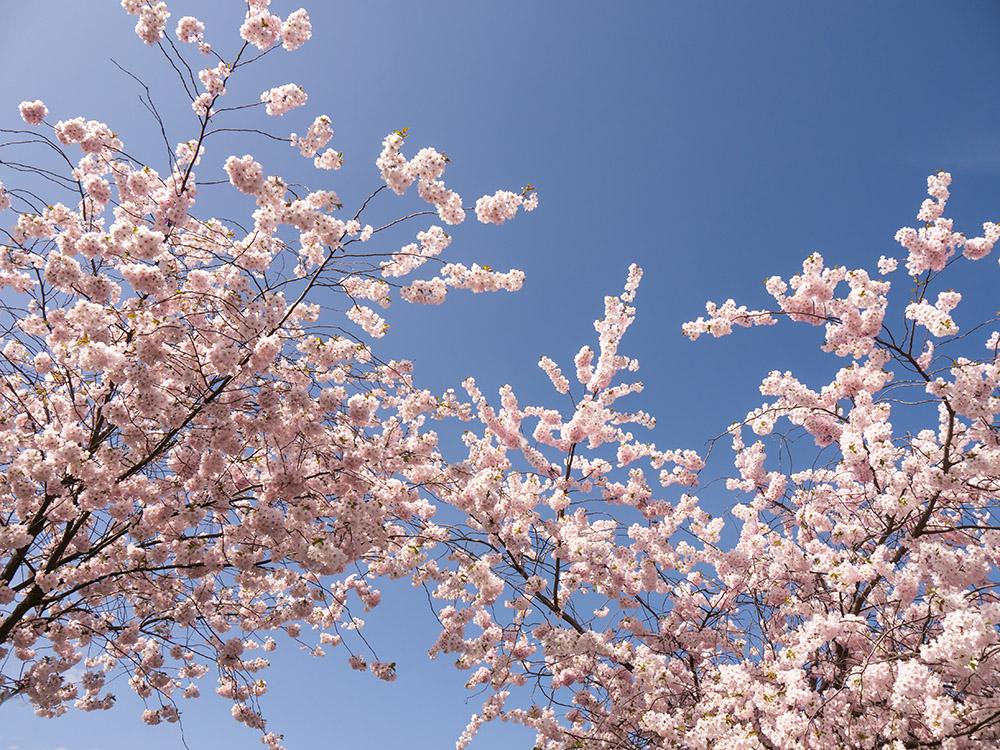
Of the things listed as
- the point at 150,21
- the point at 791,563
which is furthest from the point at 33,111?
the point at 791,563

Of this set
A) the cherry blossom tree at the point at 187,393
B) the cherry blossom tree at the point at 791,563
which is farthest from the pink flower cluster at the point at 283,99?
the cherry blossom tree at the point at 791,563

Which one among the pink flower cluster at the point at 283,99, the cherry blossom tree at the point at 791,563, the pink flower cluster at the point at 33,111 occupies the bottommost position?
the cherry blossom tree at the point at 791,563

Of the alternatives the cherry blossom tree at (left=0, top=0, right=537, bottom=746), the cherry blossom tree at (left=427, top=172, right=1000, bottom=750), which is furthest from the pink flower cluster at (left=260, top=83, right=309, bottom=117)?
the cherry blossom tree at (left=427, top=172, right=1000, bottom=750)

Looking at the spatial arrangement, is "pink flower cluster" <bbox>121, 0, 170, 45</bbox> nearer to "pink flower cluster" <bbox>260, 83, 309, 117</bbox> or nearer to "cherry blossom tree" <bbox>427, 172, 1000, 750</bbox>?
"pink flower cluster" <bbox>260, 83, 309, 117</bbox>

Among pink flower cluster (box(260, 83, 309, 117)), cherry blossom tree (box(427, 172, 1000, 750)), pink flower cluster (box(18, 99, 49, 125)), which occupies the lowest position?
cherry blossom tree (box(427, 172, 1000, 750))

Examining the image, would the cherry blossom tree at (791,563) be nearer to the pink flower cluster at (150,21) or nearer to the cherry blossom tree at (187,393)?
the cherry blossom tree at (187,393)

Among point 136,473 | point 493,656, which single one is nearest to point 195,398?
point 136,473

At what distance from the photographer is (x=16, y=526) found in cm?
511

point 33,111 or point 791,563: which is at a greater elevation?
point 33,111

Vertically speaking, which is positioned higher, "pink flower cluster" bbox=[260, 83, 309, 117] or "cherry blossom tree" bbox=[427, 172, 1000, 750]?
"pink flower cluster" bbox=[260, 83, 309, 117]

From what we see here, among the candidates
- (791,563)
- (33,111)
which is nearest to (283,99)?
(33,111)

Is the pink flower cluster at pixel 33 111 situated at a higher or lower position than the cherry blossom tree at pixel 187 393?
higher

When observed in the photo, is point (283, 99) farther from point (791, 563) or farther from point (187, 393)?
point (791, 563)

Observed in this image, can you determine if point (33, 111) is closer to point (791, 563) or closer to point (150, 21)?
point (150, 21)
